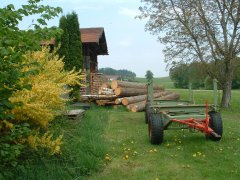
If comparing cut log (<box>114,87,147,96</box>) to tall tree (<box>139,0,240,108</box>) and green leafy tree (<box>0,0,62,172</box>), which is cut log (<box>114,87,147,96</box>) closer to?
tall tree (<box>139,0,240,108</box>)

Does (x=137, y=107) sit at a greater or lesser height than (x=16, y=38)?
lesser

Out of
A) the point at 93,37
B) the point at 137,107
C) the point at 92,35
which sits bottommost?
the point at 137,107

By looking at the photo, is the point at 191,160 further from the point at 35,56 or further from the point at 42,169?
the point at 35,56

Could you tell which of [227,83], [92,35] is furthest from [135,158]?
[92,35]

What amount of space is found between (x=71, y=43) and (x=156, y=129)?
1074 cm

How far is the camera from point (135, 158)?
285 inches

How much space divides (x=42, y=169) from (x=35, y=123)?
2.98ft

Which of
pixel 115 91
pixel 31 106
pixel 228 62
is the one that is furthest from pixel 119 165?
pixel 228 62

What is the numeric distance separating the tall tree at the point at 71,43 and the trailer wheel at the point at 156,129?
974 cm

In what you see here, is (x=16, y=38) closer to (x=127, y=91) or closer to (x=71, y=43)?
(x=71, y=43)

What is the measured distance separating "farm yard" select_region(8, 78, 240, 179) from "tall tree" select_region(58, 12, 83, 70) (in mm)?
8233

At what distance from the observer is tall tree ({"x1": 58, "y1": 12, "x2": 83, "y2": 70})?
17609 mm

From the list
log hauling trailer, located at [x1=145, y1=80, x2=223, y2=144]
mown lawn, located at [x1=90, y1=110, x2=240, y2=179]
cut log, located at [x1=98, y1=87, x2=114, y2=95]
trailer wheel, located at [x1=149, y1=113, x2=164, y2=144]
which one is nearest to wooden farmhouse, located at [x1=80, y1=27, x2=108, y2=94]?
cut log, located at [x1=98, y1=87, x2=114, y2=95]

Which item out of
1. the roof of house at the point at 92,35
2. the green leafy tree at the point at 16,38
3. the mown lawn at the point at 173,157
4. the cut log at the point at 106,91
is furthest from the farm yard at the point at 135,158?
the roof of house at the point at 92,35
